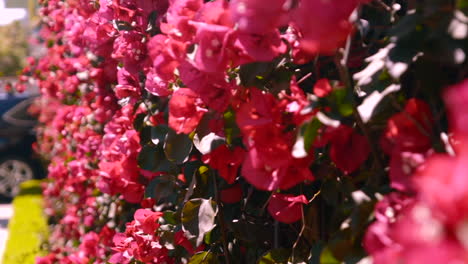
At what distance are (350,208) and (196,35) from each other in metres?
0.36

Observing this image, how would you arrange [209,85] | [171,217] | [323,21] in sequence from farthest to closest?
1. [171,217]
2. [209,85]
3. [323,21]

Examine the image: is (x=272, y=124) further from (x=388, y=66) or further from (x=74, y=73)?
(x=74, y=73)

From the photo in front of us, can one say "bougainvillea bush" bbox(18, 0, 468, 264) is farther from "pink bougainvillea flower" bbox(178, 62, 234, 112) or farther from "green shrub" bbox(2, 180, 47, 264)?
"green shrub" bbox(2, 180, 47, 264)

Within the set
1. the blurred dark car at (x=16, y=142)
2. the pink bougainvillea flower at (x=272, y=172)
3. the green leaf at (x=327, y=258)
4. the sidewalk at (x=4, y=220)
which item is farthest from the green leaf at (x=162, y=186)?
the blurred dark car at (x=16, y=142)

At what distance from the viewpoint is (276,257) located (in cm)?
133

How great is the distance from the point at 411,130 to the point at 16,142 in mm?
7604

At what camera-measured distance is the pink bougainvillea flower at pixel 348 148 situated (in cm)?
102

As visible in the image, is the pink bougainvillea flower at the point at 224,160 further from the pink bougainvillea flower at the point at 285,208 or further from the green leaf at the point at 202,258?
the green leaf at the point at 202,258

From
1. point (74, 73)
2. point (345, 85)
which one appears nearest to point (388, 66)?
point (345, 85)

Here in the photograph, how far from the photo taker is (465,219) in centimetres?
53

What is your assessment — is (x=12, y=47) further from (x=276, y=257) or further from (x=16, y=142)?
(x=276, y=257)

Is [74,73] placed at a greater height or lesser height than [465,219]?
lesser

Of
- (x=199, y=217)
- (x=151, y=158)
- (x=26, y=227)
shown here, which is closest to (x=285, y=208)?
(x=199, y=217)

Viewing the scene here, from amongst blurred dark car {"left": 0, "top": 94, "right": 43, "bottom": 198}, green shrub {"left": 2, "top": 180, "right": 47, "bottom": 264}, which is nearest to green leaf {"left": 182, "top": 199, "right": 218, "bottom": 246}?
green shrub {"left": 2, "top": 180, "right": 47, "bottom": 264}
